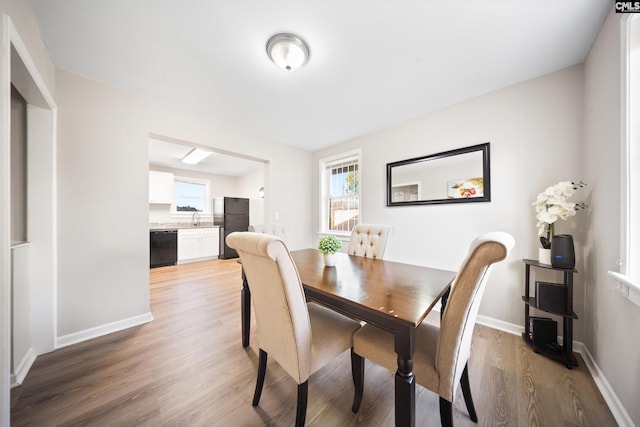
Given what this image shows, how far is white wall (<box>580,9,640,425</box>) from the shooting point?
1.13 m

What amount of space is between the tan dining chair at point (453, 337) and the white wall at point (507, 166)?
153 cm

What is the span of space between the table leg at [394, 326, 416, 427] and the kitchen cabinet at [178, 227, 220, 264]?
5393mm

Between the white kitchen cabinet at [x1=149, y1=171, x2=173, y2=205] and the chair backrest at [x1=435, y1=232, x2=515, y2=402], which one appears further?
the white kitchen cabinet at [x1=149, y1=171, x2=173, y2=205]

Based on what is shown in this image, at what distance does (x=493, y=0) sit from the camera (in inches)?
48.5

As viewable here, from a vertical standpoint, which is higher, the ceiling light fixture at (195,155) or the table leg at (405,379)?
the ceiling light fixture at (195,155)

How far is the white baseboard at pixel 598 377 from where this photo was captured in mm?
1118

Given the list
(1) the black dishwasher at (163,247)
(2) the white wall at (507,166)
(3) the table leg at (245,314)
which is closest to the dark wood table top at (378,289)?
(3) the table leg at (245,314)

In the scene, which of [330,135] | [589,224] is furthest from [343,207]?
[589,224]

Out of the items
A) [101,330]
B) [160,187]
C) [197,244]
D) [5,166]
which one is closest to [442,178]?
[5,166]

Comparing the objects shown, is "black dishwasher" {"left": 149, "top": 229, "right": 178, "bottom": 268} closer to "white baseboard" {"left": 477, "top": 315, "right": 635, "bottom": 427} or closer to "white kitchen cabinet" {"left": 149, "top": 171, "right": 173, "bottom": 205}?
"white kitchen cabinet" {"left": 149, "top": 171, "right": 173, "bottom": 205}

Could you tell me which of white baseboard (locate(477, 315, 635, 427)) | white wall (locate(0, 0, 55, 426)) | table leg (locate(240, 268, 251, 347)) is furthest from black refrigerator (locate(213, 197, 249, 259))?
white baseboard (locate(477, 315, 635, 427))

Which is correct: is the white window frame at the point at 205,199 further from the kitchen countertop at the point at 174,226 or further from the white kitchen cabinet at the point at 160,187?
the white kitchen cabinet at the point at 160,187

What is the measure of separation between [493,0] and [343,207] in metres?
2.84

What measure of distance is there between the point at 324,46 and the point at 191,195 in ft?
18.2
